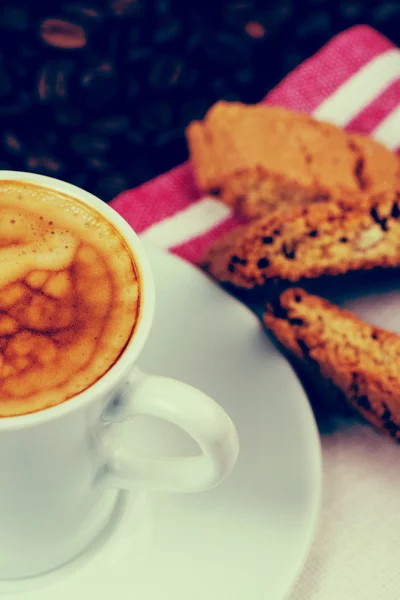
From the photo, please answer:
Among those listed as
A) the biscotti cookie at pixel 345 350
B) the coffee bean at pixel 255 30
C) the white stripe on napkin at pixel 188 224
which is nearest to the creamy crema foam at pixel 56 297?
the biscotti cookie at pixel 345 350

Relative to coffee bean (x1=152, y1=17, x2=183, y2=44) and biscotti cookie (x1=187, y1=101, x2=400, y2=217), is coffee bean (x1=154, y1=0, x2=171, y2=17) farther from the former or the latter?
biscotti cookie (x1=187, y1=101, x2=400, y2=217)

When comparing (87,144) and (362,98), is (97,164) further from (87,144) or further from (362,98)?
(362,98)

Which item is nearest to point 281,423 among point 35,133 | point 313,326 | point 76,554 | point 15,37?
point 313,326

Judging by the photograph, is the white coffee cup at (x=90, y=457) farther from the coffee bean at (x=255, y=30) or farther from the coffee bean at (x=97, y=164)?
the coffee bean at (x=255, y=30)

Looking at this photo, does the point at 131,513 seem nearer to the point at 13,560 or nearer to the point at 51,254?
the point at 13,560

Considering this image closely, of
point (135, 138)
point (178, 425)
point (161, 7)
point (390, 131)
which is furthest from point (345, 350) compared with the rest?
point (161, 7)

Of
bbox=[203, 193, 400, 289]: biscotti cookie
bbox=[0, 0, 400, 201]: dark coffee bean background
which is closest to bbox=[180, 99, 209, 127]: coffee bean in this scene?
bbox=[0, 0, 400, 201]: dark coffee bean background
